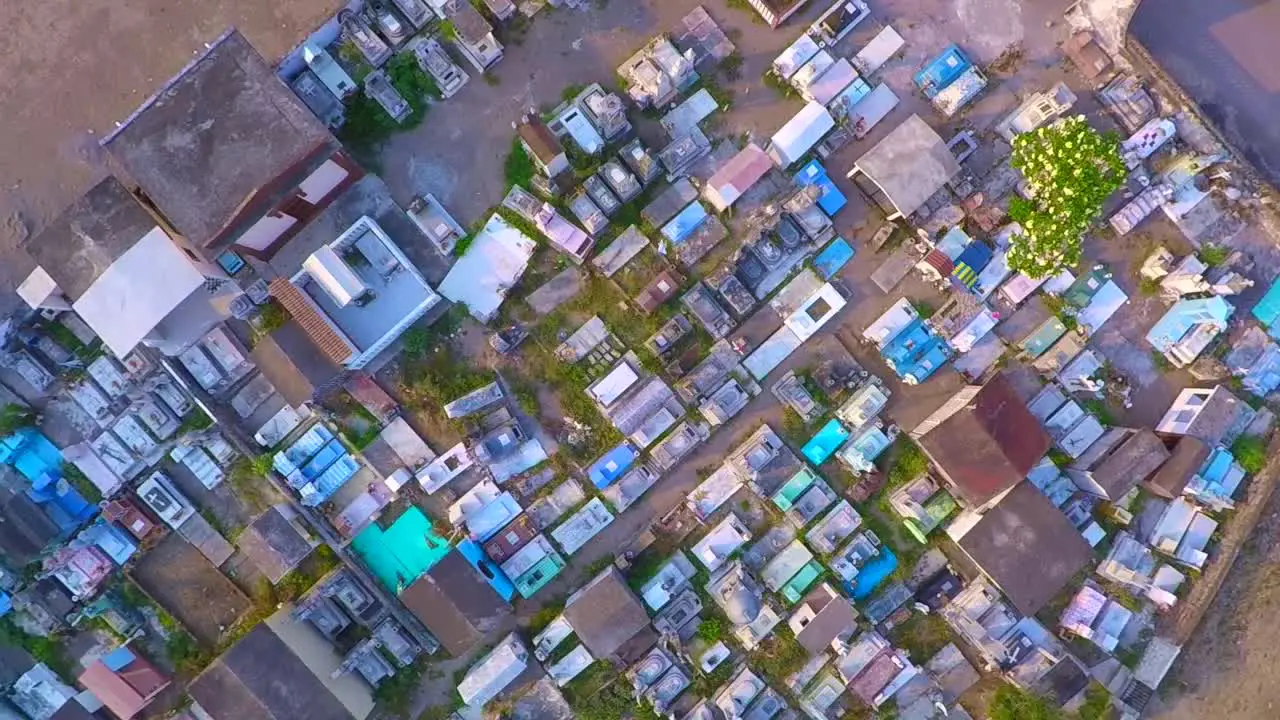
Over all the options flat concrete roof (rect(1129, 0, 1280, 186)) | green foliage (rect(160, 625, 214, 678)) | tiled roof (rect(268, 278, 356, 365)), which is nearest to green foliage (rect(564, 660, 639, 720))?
green foliage (rect(160, 625, 214, 678))

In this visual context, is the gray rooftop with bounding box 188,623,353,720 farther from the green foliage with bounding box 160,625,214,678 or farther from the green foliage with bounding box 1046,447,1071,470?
the green foliage with bounding box 1046,447,1071,470

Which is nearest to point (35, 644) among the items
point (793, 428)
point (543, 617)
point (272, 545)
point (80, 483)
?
point (80, 483)

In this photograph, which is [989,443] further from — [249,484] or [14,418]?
[14,418]

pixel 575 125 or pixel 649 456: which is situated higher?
pixel 575 125

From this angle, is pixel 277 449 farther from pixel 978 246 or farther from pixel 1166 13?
pixel 1166 13

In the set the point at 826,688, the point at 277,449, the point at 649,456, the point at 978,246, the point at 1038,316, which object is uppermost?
the point at 277,449

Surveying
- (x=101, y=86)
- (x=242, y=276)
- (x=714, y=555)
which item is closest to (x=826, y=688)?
(x=714, y=555)

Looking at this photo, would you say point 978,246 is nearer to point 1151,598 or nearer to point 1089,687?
point 1151,598
